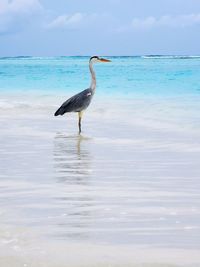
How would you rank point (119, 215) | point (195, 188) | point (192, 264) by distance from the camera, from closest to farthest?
1. point (192, 264)
2. point (119, 215)
3. point (195, 188)

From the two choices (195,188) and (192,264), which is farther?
(195,188)

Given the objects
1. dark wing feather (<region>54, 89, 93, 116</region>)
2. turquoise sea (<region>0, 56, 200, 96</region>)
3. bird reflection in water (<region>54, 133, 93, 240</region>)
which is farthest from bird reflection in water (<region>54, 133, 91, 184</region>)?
turquoise sea (<region>0, 56, 200, 96</region>)

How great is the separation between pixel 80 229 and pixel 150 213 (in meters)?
0.58

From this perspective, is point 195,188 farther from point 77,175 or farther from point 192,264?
point 192,264

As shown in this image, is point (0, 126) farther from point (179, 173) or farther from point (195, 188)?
point (195, 188)

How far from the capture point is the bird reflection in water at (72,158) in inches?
230

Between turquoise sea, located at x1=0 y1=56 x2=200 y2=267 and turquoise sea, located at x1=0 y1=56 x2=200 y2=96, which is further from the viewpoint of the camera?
turquoise sea, located at x1=0 y1=56 x2=200 y2=96

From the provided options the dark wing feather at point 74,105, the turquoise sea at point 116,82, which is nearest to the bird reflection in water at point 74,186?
the dark wing feather at point 74,105

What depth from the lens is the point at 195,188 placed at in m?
5.23

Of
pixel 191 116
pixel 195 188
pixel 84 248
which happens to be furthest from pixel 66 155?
pixel 191 116

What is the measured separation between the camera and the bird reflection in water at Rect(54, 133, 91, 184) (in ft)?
19.2

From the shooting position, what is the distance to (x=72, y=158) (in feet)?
23.2

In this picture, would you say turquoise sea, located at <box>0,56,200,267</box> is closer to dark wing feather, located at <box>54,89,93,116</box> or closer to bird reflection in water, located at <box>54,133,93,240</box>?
bird reflection in water, located at <box>54,133,93,240</box>

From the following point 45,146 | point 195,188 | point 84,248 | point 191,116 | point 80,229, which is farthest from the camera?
point 191,116
